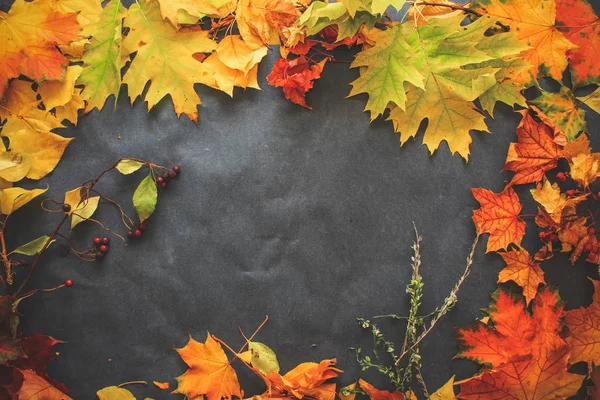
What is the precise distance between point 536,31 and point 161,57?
0.81 metres

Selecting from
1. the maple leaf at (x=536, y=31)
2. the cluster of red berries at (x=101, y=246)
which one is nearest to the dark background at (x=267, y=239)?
the cluster of red berries at (x=101, y=246)

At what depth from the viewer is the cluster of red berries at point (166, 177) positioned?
3.84ft

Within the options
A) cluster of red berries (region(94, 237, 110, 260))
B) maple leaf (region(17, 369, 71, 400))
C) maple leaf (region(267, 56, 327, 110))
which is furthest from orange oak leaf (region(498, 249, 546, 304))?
maple leaf (region(17, 369, 71, 400))

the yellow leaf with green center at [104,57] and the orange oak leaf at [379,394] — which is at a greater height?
the yellow leaf with green center at [104,57]

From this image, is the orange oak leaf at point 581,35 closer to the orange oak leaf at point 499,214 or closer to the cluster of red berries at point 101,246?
the orange oak leaf at point 499,214

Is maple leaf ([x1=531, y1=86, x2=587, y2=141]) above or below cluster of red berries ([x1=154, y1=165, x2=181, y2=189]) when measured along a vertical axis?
above

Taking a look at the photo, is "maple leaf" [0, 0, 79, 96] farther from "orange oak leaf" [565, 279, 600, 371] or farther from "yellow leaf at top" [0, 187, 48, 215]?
"orange oak leaf" [565, 279, 600, 371]

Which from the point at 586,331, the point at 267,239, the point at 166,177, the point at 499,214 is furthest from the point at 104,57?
the point at 586,331

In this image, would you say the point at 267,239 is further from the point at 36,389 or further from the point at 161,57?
the point at 36,389

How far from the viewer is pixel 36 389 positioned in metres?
1.09

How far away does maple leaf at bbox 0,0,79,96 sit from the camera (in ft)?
3.67

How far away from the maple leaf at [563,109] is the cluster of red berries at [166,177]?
0.80 meters

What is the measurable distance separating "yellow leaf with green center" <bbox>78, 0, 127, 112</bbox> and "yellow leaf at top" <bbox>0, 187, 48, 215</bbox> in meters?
0.24

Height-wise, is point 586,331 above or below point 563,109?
below
